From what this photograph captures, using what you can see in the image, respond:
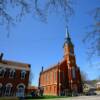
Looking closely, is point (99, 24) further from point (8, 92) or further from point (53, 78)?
point (53, 78)

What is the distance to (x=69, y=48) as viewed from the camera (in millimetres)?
61781

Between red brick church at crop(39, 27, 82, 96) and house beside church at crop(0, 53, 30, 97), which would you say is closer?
house beside church at crop(0, 53, 30, 97)

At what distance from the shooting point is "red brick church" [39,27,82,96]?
54.3 metres

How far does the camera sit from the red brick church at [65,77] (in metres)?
54.3

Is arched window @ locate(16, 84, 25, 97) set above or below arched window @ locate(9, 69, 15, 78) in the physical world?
below

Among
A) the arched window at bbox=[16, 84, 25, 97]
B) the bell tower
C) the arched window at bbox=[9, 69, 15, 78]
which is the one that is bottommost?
the arched window at bbox=[16, 84, 25, 97]

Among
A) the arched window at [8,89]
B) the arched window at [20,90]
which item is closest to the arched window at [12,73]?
the arched window at [8,89]

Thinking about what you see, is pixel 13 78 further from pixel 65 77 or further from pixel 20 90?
pixel 65 77

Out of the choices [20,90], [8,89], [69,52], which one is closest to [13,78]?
[8,89]

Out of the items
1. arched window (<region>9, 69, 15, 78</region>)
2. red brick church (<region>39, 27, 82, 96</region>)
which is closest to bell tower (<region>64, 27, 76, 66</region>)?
red brick church (<region>39, 27, 82, 96</region>)

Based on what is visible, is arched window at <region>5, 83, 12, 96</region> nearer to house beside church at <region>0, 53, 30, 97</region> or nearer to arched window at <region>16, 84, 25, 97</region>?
house beside church at <region>0, 53, 30, 97</region>

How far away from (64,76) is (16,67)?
2223 cm

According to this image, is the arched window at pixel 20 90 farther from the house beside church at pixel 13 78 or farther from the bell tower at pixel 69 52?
the bell tower at pixel 69 52

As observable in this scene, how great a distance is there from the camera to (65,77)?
2232 inches
